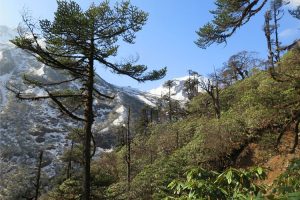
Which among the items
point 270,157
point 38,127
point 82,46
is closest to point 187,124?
point 270,157

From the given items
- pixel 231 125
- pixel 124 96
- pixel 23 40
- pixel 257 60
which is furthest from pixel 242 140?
pixel 124 96

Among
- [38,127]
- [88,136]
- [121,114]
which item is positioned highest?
[121,114]

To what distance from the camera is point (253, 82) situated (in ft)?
130

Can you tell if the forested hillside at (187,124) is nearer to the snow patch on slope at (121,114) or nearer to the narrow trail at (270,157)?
the narrow trail at (270,157)

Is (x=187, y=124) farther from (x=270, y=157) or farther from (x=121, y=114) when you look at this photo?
(x=121, y=114)

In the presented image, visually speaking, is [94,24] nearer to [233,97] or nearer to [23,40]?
[23,40]

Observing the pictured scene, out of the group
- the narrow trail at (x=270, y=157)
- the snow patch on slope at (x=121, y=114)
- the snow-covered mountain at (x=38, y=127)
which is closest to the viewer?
the narrow trail at (x=270, y=157)

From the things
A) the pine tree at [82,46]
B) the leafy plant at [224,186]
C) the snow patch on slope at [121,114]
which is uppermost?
the snow patch on slope at [121,114]

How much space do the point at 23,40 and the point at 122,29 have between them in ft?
13.8

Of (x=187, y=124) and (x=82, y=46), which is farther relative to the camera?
(x=187, y=124)

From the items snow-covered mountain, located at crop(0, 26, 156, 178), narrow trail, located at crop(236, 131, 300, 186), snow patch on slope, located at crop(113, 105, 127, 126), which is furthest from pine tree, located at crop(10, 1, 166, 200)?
snow patch on slope, located at crop(113, 105, 127, 126)

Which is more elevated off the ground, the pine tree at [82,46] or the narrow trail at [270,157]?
the pine tree at [82,46]

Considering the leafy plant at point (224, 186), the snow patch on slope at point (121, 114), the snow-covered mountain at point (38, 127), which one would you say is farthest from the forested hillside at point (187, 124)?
the snow patch on slope at point (121, 114)

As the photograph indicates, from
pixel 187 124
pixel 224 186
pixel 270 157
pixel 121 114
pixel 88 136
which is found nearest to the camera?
pixel 224 186
